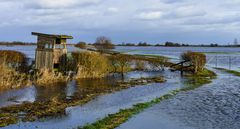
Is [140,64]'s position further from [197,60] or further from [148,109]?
[148,109]

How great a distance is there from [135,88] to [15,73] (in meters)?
12.2

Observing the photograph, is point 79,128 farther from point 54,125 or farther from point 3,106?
point 3,106

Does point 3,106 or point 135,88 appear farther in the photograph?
point 135,88

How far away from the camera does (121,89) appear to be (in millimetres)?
36156

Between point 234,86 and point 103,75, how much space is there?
1796 centimetres

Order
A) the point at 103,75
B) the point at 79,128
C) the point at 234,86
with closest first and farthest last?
the point at 79,128, the point at 234,86, the point at 103,75

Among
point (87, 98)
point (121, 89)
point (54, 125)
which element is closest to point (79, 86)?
point (121, 89)

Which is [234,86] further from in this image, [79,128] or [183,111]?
[79,128]

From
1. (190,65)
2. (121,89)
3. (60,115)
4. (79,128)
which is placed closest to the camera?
(79,128)

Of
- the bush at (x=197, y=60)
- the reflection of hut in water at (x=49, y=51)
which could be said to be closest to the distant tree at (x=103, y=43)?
the bush at (x=197, y=60)

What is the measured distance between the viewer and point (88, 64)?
47.7 m

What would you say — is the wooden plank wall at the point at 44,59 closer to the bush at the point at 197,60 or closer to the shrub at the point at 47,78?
the shrub at the point at 47,78

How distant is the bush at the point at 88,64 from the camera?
46.7 metres

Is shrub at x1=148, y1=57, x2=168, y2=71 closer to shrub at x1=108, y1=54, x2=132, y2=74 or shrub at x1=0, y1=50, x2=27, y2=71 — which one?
shrub at x1=108, y1=54, x2=132, y2=74
